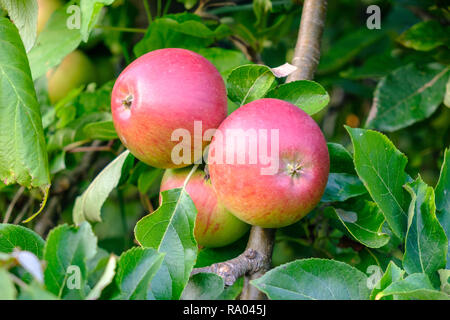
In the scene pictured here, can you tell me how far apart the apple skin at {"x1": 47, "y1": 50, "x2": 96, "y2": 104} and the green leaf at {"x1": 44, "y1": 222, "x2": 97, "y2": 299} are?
0.86 meters

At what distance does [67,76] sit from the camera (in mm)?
1332

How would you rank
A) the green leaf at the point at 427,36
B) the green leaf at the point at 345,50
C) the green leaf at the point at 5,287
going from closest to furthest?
the green leaf at the point at 5,287 → the green leaf at the point at 427,36 → the green leaf at the point at 345,50

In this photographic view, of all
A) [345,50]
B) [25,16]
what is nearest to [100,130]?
[25,16]

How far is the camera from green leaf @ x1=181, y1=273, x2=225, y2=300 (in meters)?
0.62

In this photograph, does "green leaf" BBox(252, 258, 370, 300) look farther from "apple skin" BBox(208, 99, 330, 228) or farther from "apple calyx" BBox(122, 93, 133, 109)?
"apple calyx" BBox(122, 93, 133, 109)

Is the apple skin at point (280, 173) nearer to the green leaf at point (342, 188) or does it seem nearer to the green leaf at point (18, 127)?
the green leaf at point (342, 188)

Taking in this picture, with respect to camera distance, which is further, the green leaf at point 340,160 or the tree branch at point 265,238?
the green leaf at point 340,160

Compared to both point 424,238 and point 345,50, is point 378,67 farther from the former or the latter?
point 424,238

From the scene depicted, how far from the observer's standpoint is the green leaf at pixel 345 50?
1461mm

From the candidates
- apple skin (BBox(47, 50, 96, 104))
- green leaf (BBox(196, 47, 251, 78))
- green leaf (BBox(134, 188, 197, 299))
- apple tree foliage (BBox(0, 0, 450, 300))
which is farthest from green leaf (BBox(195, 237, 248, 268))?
apple skin (BBox(47, 50, 96, 104))

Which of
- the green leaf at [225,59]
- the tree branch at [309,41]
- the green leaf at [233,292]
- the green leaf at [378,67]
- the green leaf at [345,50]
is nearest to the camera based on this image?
the green leaf at [233,292]

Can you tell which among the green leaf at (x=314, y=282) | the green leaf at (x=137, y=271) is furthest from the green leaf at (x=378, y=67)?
the green leaf at (x=137, y=271)

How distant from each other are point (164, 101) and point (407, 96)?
0.69 m

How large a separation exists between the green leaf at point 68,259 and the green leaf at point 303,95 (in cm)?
35
